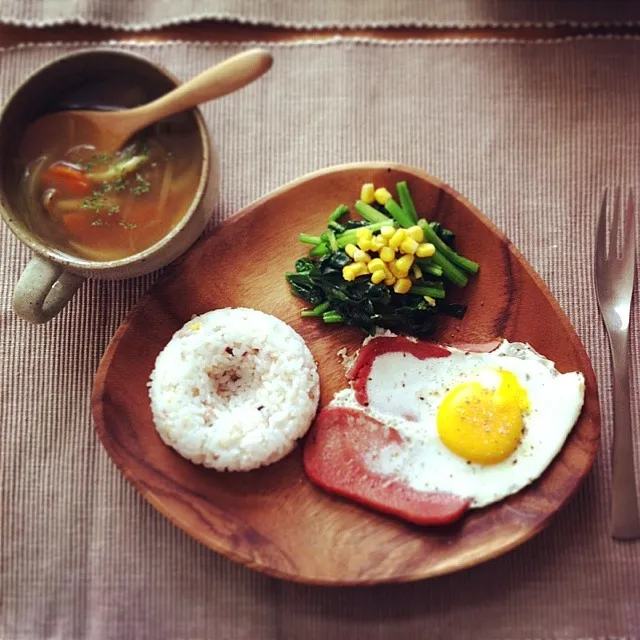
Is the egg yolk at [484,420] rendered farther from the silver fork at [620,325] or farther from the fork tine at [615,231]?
the fork tine at [615,231]

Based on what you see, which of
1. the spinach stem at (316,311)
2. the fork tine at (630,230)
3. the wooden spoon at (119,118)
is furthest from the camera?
the fork tine at (630,230)

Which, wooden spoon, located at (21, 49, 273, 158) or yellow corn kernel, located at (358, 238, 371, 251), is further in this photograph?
yellow corn kernel, located at (358, 238, 371, 251)

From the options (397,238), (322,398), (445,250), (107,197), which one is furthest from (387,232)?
(107,197)

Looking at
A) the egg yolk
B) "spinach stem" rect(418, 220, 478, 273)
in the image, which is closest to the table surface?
"spinach stem" rect(418, 220, 478, 273)

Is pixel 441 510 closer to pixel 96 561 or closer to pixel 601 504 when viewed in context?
pixel 601 504

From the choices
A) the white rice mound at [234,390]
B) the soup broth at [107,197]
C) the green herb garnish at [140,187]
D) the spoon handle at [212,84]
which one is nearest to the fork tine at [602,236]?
the white rice mound at [234,390]

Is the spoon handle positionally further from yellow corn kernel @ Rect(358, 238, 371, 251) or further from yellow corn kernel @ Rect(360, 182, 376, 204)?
yellow corn kernel @ Rect(358, 238, 371, 251)
